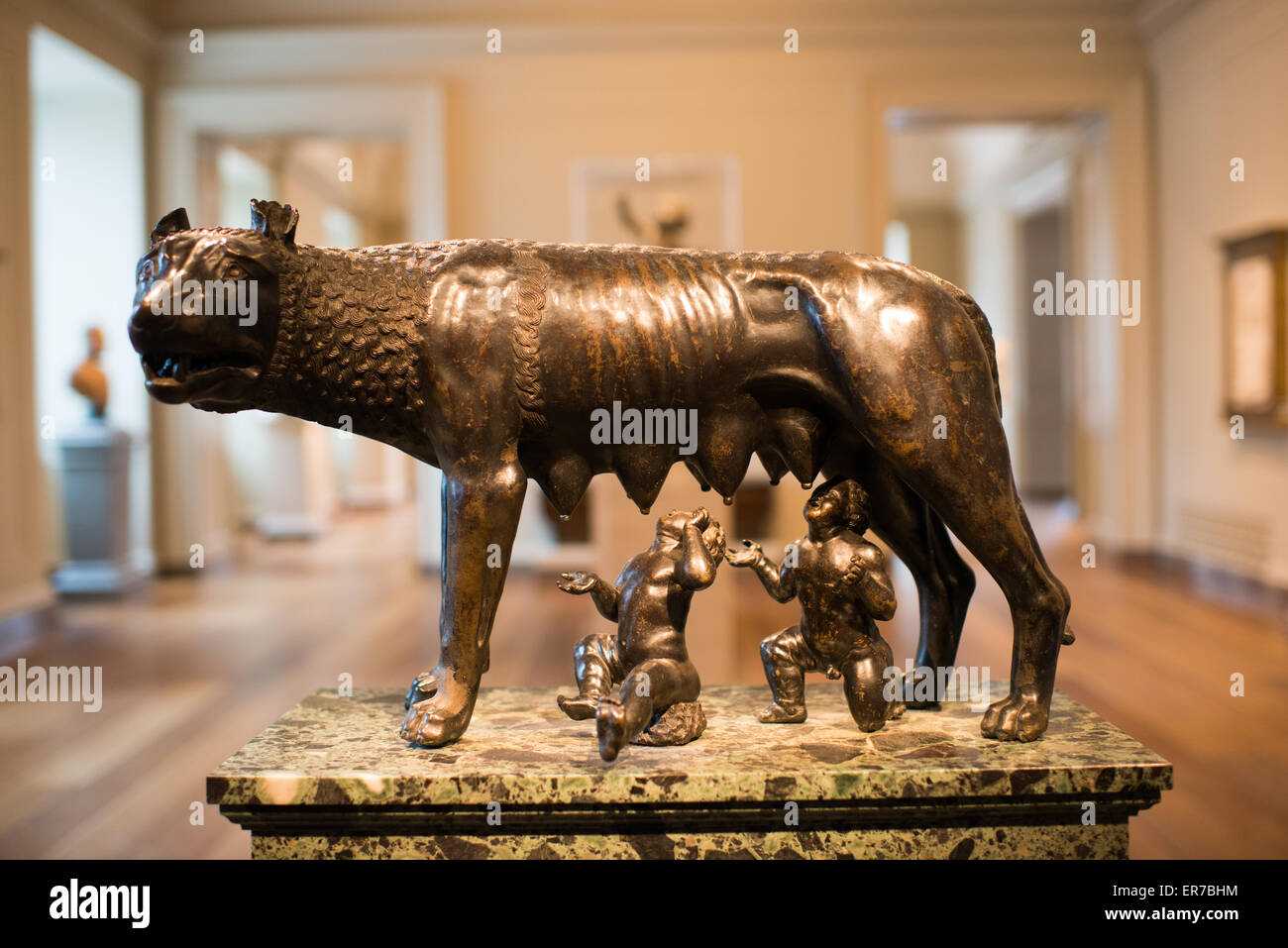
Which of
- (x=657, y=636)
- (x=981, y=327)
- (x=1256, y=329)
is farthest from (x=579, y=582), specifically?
(x=1256, y=329)

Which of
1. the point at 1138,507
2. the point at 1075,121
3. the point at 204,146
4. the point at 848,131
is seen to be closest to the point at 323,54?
the point at 204,146

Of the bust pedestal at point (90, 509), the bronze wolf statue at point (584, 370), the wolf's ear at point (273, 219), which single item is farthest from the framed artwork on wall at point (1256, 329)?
the bust pedestal at point (90, 509)

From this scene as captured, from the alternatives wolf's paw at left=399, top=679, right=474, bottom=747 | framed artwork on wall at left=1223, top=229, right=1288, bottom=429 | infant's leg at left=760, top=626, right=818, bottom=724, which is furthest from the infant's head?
framed artwork on wall at left=1223, top=229, right=1288, bottom=429

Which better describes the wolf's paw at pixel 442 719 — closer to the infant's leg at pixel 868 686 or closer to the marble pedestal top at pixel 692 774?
the marble pedestal top at pixel 692 774

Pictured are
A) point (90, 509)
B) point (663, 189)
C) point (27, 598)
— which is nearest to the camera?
point (27, 598)

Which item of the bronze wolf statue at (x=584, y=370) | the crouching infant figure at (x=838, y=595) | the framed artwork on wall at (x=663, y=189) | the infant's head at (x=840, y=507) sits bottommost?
the crouching infant figure at (x=838, y=595)

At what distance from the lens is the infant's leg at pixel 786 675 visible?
→ 81.4 inches

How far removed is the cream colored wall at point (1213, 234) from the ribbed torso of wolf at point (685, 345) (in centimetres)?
622

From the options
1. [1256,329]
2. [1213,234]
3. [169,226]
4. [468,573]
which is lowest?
[468,573]

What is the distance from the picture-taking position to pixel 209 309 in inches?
71.1

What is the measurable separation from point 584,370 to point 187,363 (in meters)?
0.67

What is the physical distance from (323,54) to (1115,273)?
6.81m

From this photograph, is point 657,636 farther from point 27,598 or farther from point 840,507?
point 27,598

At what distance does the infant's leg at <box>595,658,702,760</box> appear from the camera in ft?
5.73
